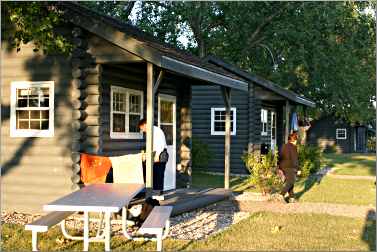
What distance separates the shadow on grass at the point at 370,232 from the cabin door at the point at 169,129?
5.25 meters

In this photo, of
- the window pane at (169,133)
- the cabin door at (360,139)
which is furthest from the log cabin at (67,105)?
the cabin door at (360,139)

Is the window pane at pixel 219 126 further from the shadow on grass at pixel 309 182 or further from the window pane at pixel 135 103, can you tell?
the window pane at pixel 135 103

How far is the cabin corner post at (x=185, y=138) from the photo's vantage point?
49.8 ft

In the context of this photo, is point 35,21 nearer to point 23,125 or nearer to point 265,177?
point 23,125

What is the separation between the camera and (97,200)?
674 centimetres

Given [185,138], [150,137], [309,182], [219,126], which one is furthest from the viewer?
[219,126]

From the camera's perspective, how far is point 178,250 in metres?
7.60

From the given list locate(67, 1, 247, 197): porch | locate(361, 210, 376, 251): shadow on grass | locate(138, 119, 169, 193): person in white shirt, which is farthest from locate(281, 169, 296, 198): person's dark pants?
locate(138, 119, 169, 193): person in white shirt

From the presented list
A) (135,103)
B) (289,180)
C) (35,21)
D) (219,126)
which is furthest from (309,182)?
(35,21)

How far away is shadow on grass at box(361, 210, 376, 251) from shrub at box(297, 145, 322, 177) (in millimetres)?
9013

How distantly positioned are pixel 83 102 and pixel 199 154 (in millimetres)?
11158

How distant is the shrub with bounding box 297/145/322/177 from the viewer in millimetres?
20605

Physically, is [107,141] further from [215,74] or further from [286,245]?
[286,245]

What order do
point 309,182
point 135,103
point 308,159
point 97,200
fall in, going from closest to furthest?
1. point 97,200
2. point 135,103
3. point 309,182
4. point 308,159
